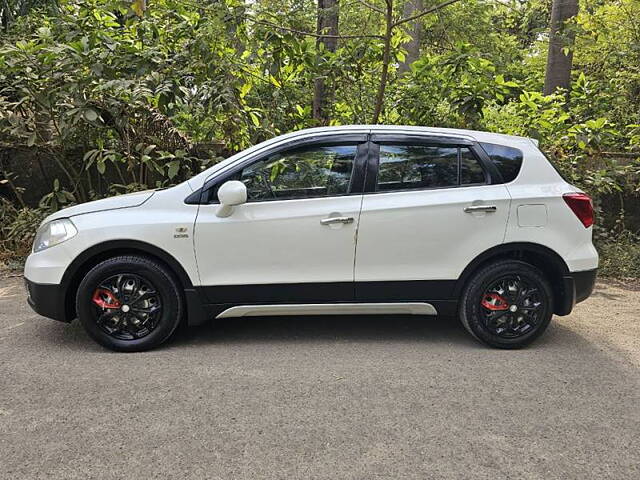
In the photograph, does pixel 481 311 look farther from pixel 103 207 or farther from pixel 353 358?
pixel 103 207

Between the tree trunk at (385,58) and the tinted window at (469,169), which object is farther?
the tree trunk at (385,58)

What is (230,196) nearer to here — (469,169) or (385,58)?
(469,169)

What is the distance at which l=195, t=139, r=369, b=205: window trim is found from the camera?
4020 millimetres

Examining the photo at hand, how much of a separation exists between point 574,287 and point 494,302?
0.63m

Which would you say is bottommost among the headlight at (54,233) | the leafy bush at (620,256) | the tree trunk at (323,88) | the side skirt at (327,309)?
the leafy bush at (620,256)

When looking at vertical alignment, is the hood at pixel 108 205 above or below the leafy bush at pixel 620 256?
above

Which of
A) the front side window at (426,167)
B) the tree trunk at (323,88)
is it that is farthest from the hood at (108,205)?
the tree trunk at (323,88)

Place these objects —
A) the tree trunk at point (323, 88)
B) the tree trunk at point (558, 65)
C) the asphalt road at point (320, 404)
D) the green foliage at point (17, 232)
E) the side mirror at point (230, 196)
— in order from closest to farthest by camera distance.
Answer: the asphalt road at point (320, 404) < the side mirror at point (230, 196) < the green foliage at point (17, 232) < the tree trunk at point (323, 88) < the tree trunk at point (558, 65)

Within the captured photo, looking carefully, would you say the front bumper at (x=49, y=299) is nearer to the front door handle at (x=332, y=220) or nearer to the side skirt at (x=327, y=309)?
the side skirt at (x=327, y=309)

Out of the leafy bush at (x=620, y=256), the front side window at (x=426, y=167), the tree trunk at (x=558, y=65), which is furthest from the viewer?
the tree trunk at (x=558, y=65)

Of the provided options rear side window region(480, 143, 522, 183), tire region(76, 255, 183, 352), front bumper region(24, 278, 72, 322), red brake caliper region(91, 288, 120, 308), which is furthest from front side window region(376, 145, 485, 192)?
front bumper region(24, 278, 72, 322)

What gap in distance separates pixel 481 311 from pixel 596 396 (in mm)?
965

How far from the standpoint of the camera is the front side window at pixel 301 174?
4.04 metres

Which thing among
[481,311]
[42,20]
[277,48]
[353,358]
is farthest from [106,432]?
[42,20]
